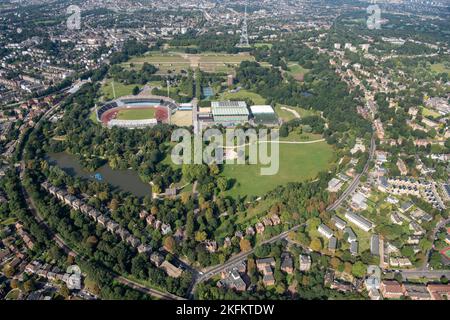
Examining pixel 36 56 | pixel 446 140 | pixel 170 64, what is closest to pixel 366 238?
pixel 446 140

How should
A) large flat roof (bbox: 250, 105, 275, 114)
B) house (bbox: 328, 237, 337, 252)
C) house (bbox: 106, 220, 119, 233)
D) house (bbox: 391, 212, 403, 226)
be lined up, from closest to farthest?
1. house (bbox: 328, 237, 337, 252)
2. house (bbox: 106, 220, 119, 233)
3. house (bbox: 391, 212, 403, 226)
4. large flat roof (bbox: 250, 105, 275, 114)

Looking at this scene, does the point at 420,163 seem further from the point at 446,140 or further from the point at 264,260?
the point at 264,260

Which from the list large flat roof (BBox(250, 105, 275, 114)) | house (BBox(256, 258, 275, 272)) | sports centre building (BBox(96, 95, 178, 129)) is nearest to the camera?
house (BBox(256, 258, 275, 272))

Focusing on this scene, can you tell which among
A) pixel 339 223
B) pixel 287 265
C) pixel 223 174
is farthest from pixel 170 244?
pixel 339 223

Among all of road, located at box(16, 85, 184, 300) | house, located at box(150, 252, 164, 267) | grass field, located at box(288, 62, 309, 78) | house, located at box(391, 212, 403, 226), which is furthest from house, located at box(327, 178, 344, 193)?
grass field, located at box(288, 62, 309, 78)

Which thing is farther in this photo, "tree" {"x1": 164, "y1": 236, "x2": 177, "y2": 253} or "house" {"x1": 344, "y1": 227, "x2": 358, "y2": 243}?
"house" {"x1": 344, "y1": 227, "x2": 358, "y2": 243}

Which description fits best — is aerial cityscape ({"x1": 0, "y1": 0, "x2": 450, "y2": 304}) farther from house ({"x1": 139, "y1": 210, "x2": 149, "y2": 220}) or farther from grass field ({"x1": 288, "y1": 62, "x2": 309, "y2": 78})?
grass field ({"x1": 288, "y1": 62, "x2": 309, "y2": 78})

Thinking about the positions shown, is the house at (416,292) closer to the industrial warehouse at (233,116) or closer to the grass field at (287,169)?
the grass field at (287,169)
